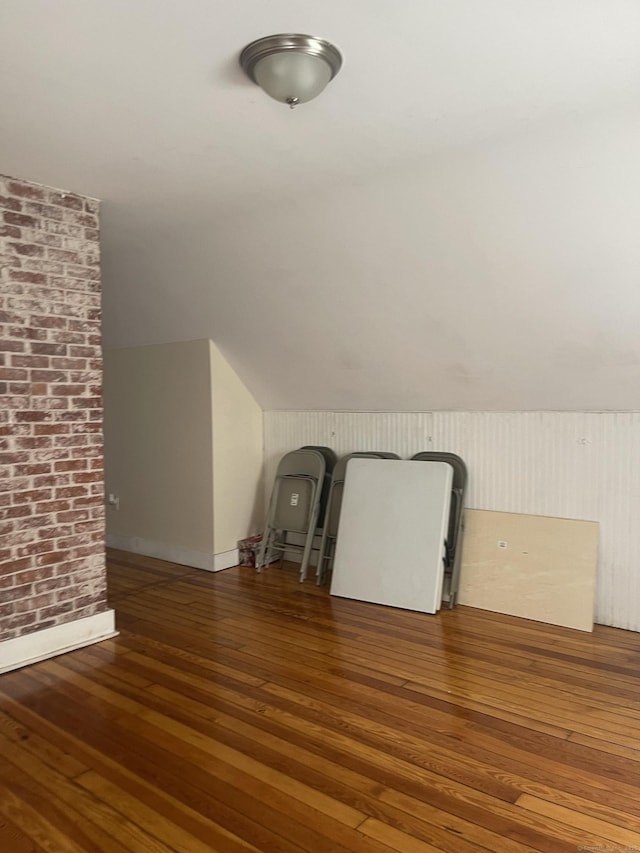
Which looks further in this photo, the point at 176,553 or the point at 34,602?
the point at 176,553

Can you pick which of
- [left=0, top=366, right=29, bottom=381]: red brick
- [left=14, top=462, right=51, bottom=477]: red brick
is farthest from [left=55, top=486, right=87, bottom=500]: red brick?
[left=0, top=366, right=29, bottom=381]: red brick

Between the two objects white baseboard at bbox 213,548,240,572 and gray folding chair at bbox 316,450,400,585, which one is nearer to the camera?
gray folding chair at bbox 316,450,400,585

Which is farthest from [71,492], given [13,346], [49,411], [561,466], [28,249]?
[561,466]

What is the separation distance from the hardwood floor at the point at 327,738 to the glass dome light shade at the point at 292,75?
233 cm

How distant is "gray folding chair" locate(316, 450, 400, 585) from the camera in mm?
4406

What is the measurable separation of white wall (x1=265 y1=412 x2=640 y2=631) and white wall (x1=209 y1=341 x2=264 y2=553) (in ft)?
3.92

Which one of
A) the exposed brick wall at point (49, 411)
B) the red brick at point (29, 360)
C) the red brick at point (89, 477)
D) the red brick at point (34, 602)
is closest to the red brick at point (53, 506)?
the exposed brick wall at point (49, 411)

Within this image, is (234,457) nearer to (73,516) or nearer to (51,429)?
(73,516)

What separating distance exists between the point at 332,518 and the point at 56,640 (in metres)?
1.99

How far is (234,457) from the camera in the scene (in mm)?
4910

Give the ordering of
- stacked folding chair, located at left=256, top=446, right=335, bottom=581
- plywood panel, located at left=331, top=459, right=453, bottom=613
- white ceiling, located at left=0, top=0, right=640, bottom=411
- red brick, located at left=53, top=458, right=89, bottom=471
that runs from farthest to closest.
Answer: stacked folding chair, located at left=256, top=446, right=335, bottom=581 → plywood panel, located at left=331, top=459, right=453, bottom=613 → red brick, located at left=53, top=458, right=89, bottom=471 → white ceiling, located at left=0, top=0, right=640, bottom=411

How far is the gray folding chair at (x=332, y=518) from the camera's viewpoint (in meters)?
4.41

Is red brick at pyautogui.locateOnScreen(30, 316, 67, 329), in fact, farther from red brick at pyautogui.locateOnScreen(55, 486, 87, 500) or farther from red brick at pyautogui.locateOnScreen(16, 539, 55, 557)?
red brick at pyautogui.locateOnScreen(16, 539, 55, 557)

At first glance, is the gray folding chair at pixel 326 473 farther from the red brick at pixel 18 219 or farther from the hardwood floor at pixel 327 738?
the red brick at pixel 18 219
